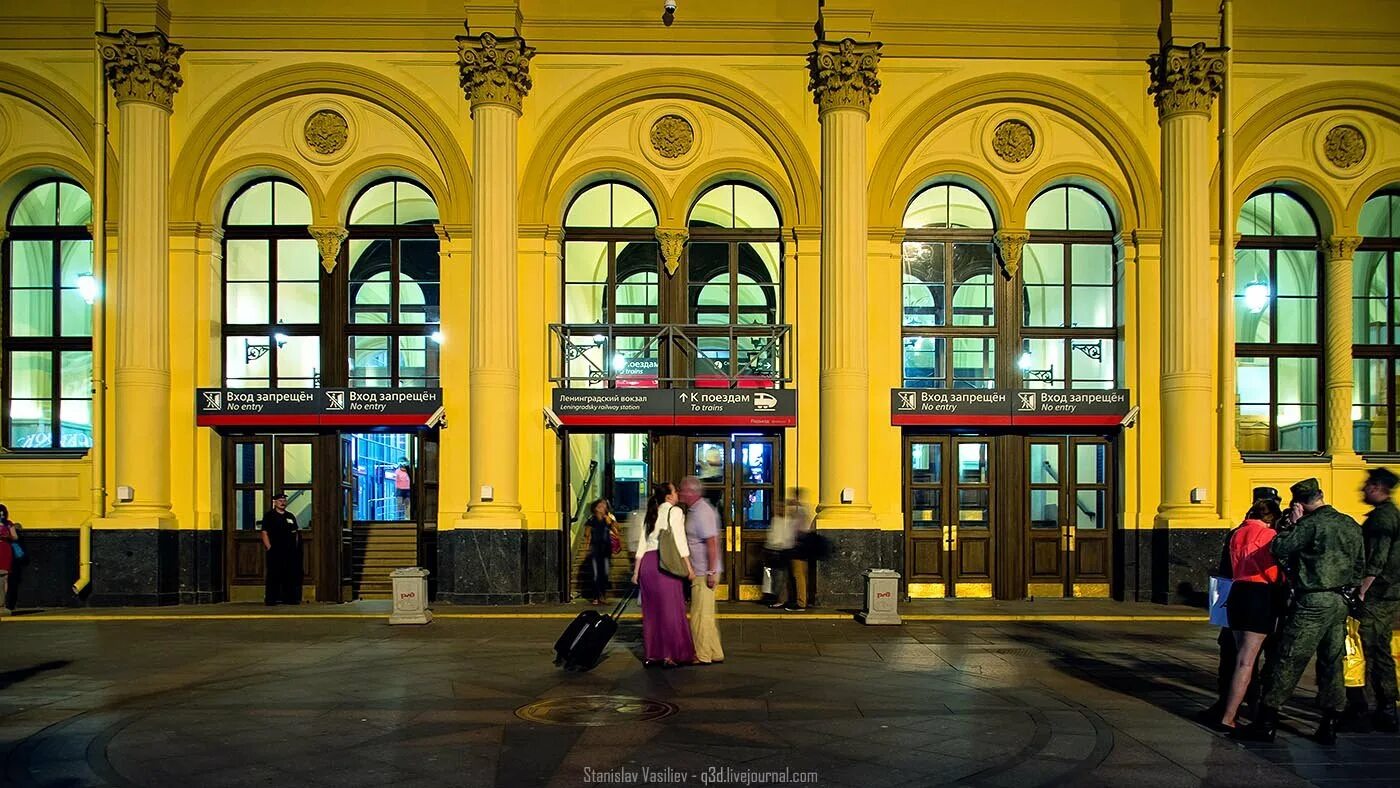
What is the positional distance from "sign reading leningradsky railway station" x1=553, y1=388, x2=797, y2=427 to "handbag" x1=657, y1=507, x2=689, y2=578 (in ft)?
20.4

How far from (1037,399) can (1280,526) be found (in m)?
9.15

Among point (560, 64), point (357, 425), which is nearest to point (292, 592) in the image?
point (357, 425)

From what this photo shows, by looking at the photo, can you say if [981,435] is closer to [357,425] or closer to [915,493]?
[915,493]

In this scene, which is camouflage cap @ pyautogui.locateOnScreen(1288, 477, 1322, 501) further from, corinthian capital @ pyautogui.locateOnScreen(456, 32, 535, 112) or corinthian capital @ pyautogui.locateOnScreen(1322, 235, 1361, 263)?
corinthian capital @ pyautogui.locateOnScreen(456, 32, 535, 112)

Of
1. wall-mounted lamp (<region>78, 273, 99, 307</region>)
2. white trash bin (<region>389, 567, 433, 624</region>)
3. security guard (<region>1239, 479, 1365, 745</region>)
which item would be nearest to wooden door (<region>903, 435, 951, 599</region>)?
white trash bin (<region>389, 567, 433, 624</region>)

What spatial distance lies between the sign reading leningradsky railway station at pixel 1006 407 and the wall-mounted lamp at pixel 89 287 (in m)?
12.8

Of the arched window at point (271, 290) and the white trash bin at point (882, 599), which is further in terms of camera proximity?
the arched window at point (271, 290)

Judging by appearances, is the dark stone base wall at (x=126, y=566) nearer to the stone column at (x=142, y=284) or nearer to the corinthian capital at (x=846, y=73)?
the stone column at (x=142, y=284)

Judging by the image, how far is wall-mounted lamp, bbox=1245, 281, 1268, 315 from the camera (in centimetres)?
2012

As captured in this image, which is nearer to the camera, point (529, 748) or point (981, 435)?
point (529, 748)

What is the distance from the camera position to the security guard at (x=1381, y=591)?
969 cm

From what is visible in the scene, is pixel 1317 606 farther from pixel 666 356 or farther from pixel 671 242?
pixel 671 242

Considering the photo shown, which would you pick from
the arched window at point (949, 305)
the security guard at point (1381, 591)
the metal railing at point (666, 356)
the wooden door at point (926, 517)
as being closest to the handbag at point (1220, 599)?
the security guard at point (1381, 591)

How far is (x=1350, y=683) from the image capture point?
9539 mm
